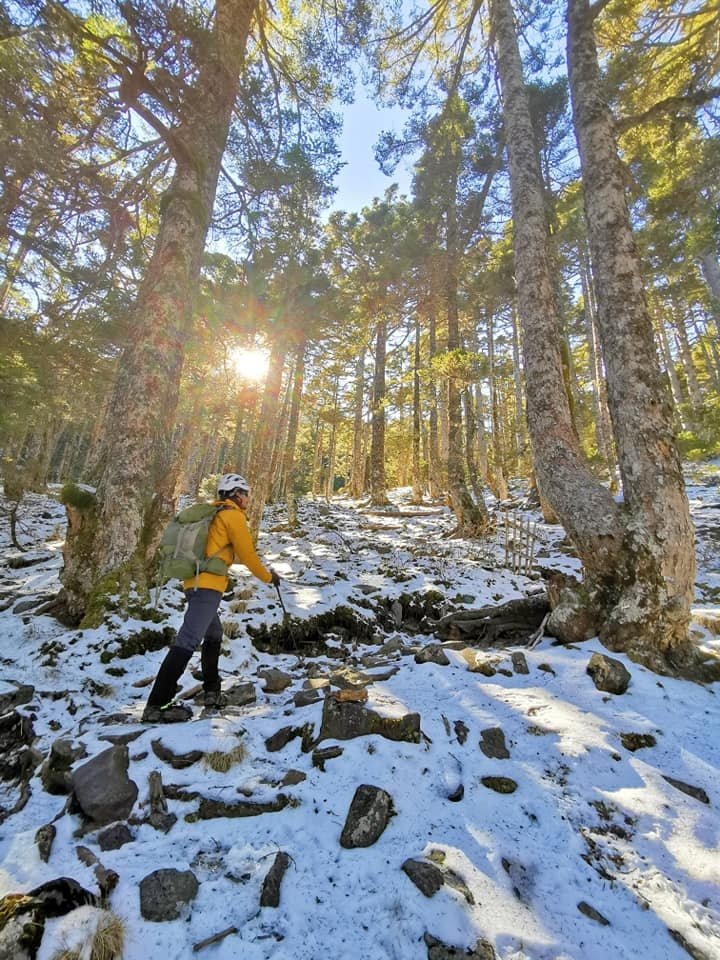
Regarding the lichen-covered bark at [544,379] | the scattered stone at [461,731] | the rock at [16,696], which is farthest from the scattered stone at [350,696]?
the lichen-covered bark at [544,379]

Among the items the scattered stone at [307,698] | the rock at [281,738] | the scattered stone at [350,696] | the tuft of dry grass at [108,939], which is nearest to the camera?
the tuft of dry grass at [108,939]

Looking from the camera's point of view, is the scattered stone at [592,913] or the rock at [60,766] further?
the rock at [60,766]

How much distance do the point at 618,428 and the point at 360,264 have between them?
1344 centimetres

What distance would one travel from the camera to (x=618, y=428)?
177 inches

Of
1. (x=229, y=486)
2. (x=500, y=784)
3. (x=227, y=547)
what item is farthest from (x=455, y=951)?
(x=229, y=486)

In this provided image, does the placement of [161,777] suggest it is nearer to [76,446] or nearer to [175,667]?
[175,667]

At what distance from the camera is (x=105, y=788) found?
2455 millimetres

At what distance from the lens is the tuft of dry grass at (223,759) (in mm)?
2777

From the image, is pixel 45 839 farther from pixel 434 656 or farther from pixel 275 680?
pixel 434 656

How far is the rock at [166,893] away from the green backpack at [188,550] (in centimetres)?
207

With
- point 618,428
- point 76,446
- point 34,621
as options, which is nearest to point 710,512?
point 618,428

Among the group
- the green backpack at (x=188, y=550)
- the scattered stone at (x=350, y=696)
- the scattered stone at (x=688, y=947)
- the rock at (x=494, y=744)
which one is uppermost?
the green backpack at (x=188, y=550)

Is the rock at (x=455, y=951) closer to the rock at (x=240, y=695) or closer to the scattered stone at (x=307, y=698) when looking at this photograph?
the scattered stone at (x=307, y=698)

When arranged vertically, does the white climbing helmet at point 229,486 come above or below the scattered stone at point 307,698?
above
